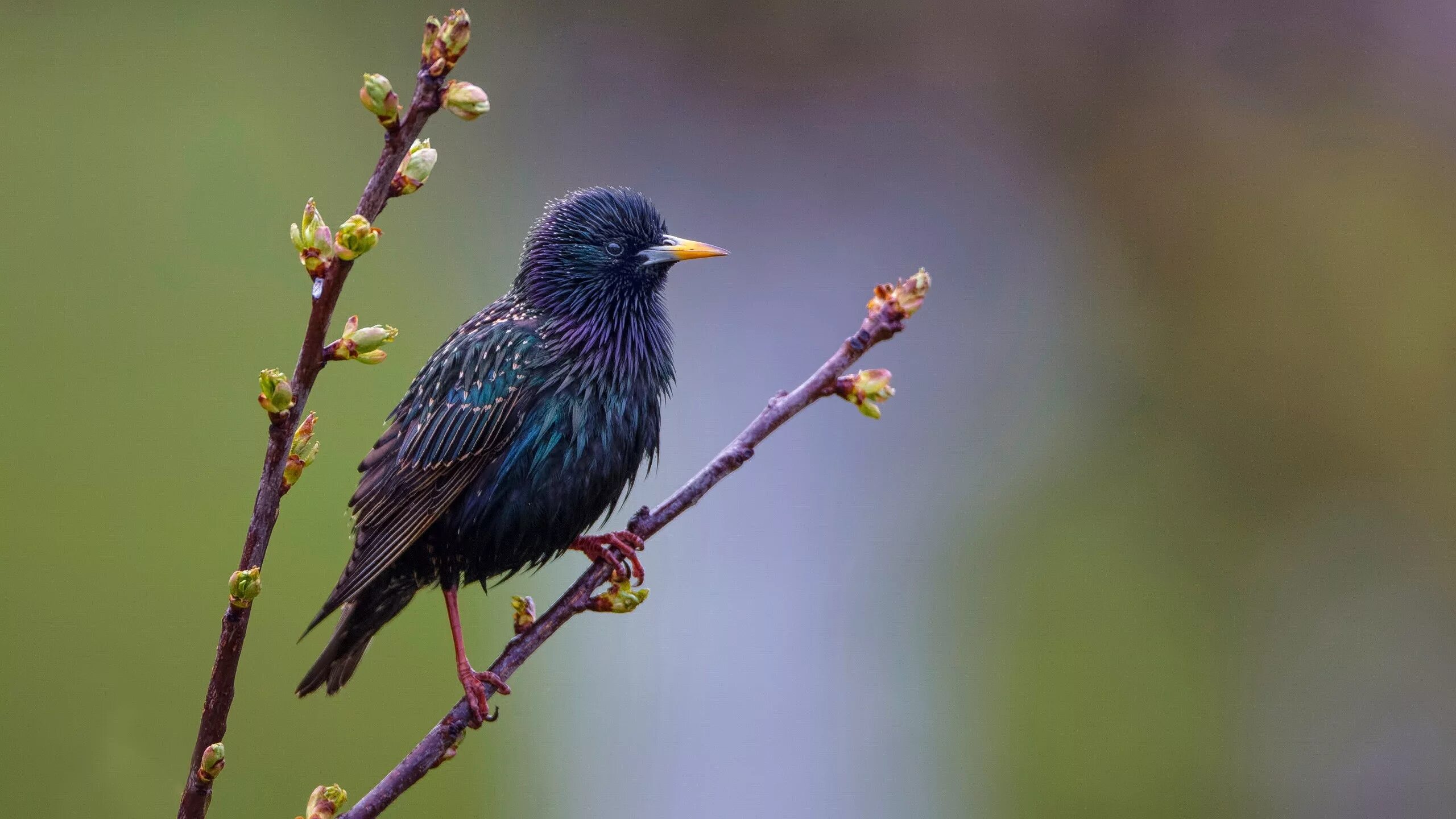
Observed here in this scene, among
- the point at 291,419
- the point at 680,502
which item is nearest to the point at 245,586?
the point at 291,419

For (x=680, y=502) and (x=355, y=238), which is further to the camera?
(x=680, y=502)

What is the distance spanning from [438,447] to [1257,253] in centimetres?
414

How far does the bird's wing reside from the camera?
226cm

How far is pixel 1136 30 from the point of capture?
5312 mm

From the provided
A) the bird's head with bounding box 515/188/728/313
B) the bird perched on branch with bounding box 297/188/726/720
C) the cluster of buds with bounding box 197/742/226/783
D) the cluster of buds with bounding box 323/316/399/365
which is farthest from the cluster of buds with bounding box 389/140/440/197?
the bird's head with bounding box 515/188/728/313

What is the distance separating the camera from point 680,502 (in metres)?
1.75

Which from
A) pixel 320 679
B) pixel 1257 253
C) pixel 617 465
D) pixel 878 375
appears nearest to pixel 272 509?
pixel 878 375

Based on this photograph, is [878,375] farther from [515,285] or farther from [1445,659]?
[1445,659]

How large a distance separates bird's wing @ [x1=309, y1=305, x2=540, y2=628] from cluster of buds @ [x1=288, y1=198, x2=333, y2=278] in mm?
959

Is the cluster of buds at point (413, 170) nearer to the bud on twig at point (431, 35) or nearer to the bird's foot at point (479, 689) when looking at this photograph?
the bud on twig at point (431, 35)

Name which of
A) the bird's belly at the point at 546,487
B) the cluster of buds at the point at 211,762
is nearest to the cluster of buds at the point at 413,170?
the cluster of buds at the point at 211,762

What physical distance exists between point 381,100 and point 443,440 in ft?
3.69

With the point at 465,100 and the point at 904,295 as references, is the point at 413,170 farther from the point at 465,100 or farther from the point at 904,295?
the point at 904,295

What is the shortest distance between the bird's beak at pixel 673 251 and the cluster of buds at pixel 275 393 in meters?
1.06
